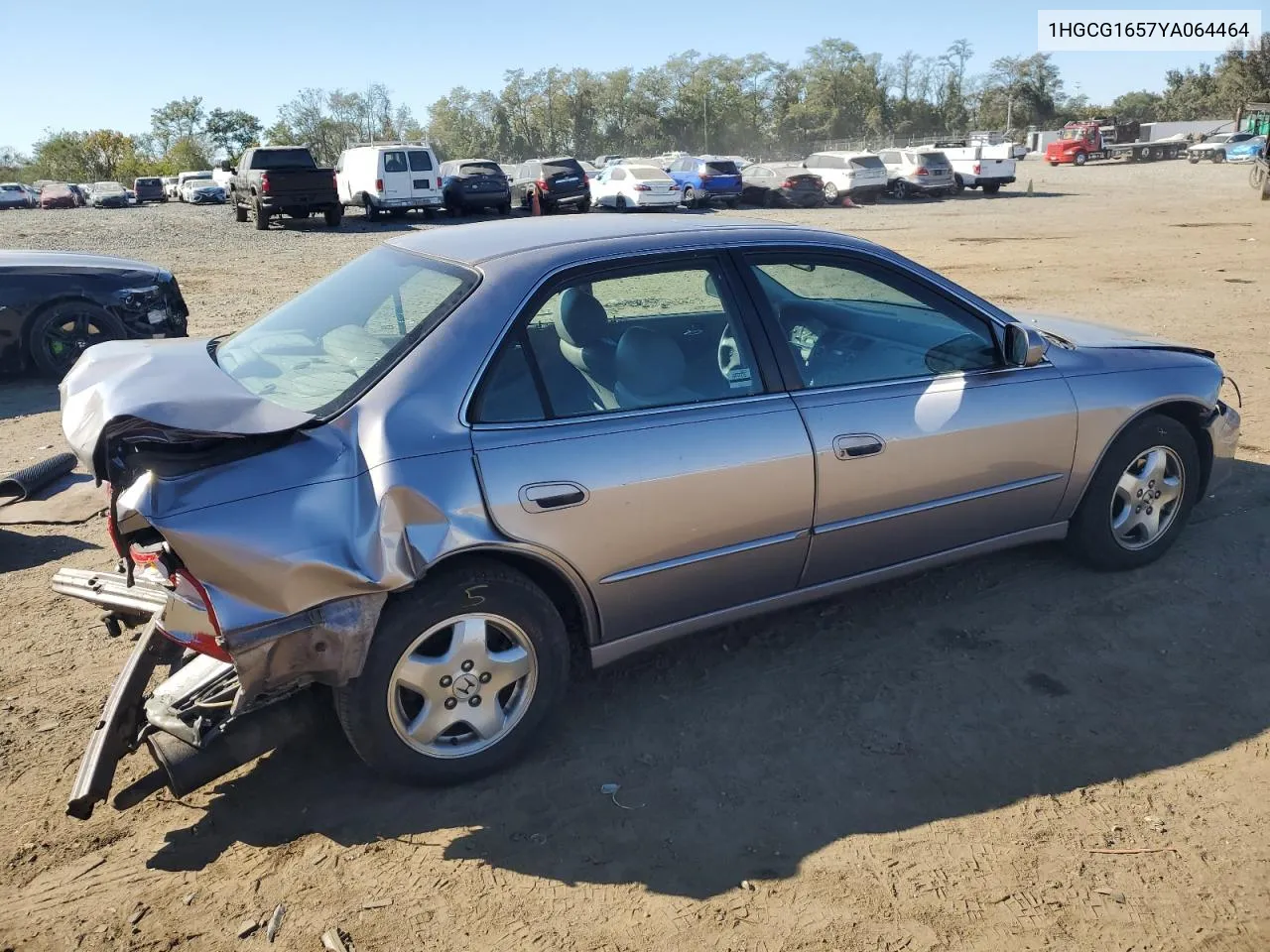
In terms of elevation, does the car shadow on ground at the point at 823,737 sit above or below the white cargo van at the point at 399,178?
below

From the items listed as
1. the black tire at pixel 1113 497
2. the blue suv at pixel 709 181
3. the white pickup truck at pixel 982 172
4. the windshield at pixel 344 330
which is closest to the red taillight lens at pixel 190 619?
the windshield at pixel 344 330

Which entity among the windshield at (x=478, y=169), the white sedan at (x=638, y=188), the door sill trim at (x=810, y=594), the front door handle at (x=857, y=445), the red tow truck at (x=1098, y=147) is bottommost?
the door sill trim at (x=810, y=594)

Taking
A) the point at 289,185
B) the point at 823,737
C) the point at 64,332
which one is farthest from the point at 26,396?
the point at 289,185

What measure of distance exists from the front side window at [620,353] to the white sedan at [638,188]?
24.7m

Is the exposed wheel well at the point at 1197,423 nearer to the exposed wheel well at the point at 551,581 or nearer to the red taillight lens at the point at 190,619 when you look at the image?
the exposed wheel well at the point at 551,581

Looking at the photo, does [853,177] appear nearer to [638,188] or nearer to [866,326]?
[638,188]

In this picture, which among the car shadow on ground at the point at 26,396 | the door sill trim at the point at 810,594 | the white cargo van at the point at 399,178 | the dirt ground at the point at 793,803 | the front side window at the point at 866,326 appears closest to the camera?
the dirt ground at the point at 793,803

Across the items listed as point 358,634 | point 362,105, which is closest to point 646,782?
point 358,634

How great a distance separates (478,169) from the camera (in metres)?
28.1

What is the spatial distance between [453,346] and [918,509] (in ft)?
6.26

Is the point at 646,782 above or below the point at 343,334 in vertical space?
below

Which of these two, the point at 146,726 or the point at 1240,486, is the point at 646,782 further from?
the point at 1240,486

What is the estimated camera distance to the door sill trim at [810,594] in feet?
11.0

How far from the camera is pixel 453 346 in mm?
3033
